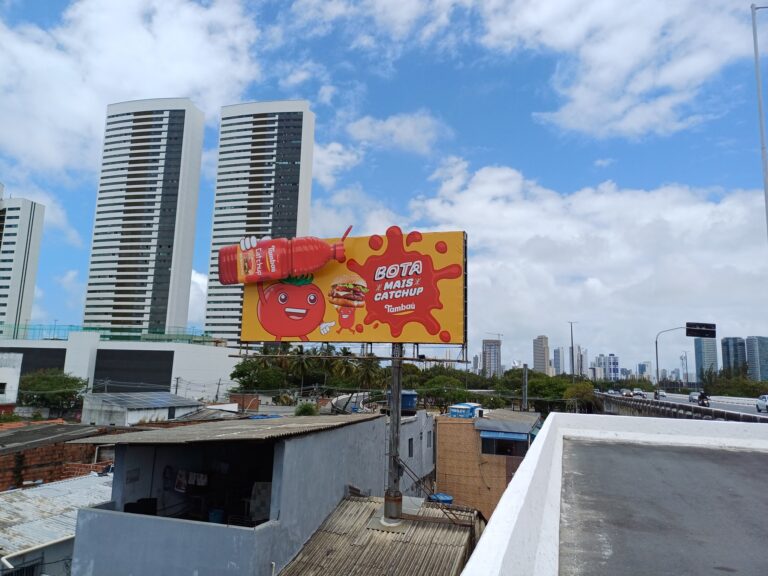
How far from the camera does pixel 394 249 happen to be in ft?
49.6

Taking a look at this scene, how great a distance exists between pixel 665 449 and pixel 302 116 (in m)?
108

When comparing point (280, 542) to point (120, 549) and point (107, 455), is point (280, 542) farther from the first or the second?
point (107, 455)

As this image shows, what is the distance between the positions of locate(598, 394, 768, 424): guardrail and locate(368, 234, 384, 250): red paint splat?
1340cm

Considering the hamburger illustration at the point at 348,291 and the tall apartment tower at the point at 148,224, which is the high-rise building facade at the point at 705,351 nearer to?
the tall apartment tower at the point at 148,224

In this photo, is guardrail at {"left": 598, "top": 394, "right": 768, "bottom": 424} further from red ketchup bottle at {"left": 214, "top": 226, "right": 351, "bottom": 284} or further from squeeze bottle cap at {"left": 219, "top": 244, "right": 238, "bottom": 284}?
squeeze bottle cap at {"left": 219, "top": 244, "right": 238, "bottom": 284}

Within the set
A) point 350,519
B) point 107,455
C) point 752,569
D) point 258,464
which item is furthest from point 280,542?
point 107,455

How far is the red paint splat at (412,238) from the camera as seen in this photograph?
1477cm

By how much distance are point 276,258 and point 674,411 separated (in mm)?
27126

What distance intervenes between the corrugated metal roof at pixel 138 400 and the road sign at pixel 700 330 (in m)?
35.9

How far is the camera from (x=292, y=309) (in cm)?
1602

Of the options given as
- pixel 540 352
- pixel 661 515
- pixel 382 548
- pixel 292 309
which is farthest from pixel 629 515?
pixel 540 352

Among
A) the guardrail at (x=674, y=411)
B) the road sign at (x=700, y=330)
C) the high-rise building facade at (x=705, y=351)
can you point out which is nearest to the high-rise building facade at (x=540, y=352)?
the high-rise building facade at (x=705, y=351)

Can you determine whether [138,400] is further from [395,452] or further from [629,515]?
[629,515]

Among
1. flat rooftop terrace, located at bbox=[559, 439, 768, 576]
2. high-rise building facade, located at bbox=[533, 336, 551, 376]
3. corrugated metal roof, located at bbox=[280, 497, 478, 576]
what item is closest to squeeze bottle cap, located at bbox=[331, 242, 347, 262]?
corrugated metal roof, located at bbox=[280, 497, 478, 576]
